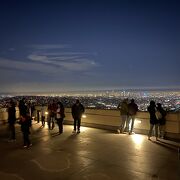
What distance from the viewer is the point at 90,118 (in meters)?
12.5

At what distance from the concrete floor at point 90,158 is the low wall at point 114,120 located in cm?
67

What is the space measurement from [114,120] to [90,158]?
15.4 feet

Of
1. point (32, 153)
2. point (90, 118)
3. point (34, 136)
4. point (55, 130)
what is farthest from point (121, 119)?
point (32, 153)

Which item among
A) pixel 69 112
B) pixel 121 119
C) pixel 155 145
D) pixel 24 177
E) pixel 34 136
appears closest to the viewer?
pixel 24 177

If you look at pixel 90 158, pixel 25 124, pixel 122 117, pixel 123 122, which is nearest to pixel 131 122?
pixel 123 122

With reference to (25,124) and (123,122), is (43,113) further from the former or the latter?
(123,122)

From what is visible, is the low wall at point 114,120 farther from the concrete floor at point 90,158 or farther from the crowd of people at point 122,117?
the concrete floor at point 90,158

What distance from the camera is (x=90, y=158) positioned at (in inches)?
277

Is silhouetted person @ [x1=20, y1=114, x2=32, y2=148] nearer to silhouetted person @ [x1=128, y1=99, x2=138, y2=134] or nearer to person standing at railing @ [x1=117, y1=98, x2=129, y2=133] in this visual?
person standing at railing @ [x1=117, y1=98, x2=129, y2=133]

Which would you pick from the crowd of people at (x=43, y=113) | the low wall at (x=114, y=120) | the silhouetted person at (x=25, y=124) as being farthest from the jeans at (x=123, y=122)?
the silhouetted person at (x=25, y=124)

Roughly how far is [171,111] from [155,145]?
1953 mm

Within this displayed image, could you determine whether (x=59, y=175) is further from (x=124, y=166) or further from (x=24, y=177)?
(x=124, y=166)

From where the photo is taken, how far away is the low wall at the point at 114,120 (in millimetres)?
9383

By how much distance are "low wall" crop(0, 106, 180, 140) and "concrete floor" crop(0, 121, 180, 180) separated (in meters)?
0.67
